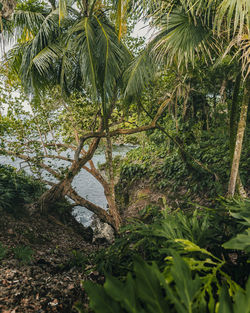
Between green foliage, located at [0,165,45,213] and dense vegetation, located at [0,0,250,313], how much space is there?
0.03 meters

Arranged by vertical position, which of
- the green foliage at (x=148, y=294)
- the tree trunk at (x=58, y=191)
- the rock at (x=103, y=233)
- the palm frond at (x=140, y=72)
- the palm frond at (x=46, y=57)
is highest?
the palm frond at (x=46, y=57)

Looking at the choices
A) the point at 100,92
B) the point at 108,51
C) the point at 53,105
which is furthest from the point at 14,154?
the point at 108,51

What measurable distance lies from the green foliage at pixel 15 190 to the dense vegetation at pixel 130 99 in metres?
0.03

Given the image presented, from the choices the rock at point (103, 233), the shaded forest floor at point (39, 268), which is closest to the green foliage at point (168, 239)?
the shaded forest floor at point (39, 268)

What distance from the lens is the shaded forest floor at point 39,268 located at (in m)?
1.79

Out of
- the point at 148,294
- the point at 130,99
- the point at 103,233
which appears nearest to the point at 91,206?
the point at 103,233

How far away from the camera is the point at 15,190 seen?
492 cm

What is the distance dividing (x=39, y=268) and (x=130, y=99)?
11.9 ft

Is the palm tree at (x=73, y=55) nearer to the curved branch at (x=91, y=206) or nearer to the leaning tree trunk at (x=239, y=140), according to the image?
the curved branch at (x=91, y=206)

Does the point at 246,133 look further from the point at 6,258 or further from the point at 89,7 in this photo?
the point at 6,258

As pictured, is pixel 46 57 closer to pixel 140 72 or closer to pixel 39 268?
pixel 140 72

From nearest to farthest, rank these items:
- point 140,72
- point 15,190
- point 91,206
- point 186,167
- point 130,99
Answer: point 140,72 < point 130,99 < point 15,190 < point 91,206 < point 186,167

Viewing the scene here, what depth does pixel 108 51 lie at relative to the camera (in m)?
3.81

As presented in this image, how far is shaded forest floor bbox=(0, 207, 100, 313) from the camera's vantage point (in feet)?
5.89
